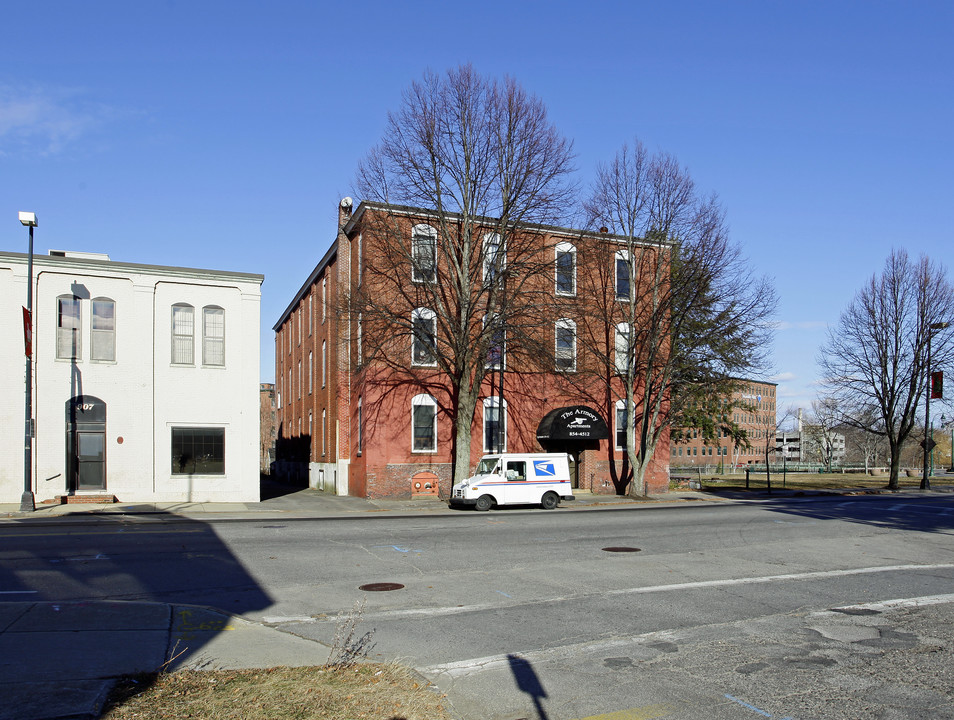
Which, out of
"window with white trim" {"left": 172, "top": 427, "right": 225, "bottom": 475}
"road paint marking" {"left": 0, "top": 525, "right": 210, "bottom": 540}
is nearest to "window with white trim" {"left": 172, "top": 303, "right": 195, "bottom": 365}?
"window with white trim" {"left": 172, "top": 427, "right": 225, "bottom": 475}

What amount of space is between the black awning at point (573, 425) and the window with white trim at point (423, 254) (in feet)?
26.2

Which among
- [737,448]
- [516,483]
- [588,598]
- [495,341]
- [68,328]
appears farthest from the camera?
[737,448]

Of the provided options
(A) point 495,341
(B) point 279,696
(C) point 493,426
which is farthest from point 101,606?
(C) point 493,426

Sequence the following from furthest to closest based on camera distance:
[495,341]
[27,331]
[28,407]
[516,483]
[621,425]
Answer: [621,425] → [495,341] → [516,483] → [27,331] → [28,407]

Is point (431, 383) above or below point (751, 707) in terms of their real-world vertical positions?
above

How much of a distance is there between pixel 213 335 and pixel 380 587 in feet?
67.5

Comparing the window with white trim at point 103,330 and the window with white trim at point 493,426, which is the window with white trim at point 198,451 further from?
the window with white trim at point 493,426

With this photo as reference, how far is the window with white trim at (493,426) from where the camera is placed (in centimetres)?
3525

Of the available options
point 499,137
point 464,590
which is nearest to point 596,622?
point 464,590

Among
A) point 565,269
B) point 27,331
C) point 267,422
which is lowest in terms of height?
point 267,422

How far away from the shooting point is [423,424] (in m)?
34.0

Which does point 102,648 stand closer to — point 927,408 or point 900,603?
point 900,603

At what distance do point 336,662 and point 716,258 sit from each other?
30.5m

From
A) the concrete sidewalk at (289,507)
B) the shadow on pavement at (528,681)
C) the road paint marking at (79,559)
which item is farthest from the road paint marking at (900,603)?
the concrete sidewalk at (289,507)
